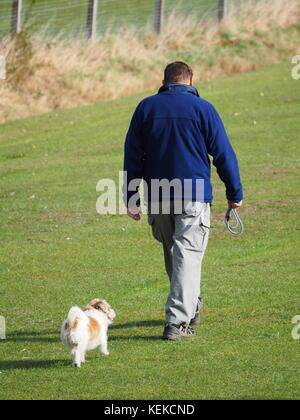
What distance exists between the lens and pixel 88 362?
7.36 m

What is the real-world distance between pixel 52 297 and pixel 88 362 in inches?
95.7

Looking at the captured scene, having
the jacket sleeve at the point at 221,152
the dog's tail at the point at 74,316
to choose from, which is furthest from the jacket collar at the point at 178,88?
the dog's tail at the point at 74,316

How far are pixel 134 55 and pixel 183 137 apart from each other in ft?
54.7

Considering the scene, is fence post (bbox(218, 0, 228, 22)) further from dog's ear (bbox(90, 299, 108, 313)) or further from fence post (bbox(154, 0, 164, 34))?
dog's ear (bbox(90, 299, 108, 313))

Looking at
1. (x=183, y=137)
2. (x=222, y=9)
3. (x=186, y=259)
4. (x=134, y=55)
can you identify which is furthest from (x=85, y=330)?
(x=222, y=9)

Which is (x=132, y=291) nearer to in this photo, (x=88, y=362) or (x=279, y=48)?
(x=88, y=362)

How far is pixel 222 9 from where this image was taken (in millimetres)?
26859

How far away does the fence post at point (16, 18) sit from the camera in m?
23.2

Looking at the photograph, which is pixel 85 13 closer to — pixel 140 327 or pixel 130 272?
pixel 130 272

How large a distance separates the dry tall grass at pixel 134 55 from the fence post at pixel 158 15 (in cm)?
29

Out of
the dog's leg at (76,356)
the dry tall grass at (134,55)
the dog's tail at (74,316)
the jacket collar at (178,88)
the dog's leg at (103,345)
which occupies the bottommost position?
the dog's leg at (76,356)

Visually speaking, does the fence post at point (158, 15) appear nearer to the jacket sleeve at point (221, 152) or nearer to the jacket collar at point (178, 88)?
the jacket collar at point (178, 88)

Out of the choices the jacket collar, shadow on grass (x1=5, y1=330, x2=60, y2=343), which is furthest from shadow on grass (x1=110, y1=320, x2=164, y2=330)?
the jacket collar
